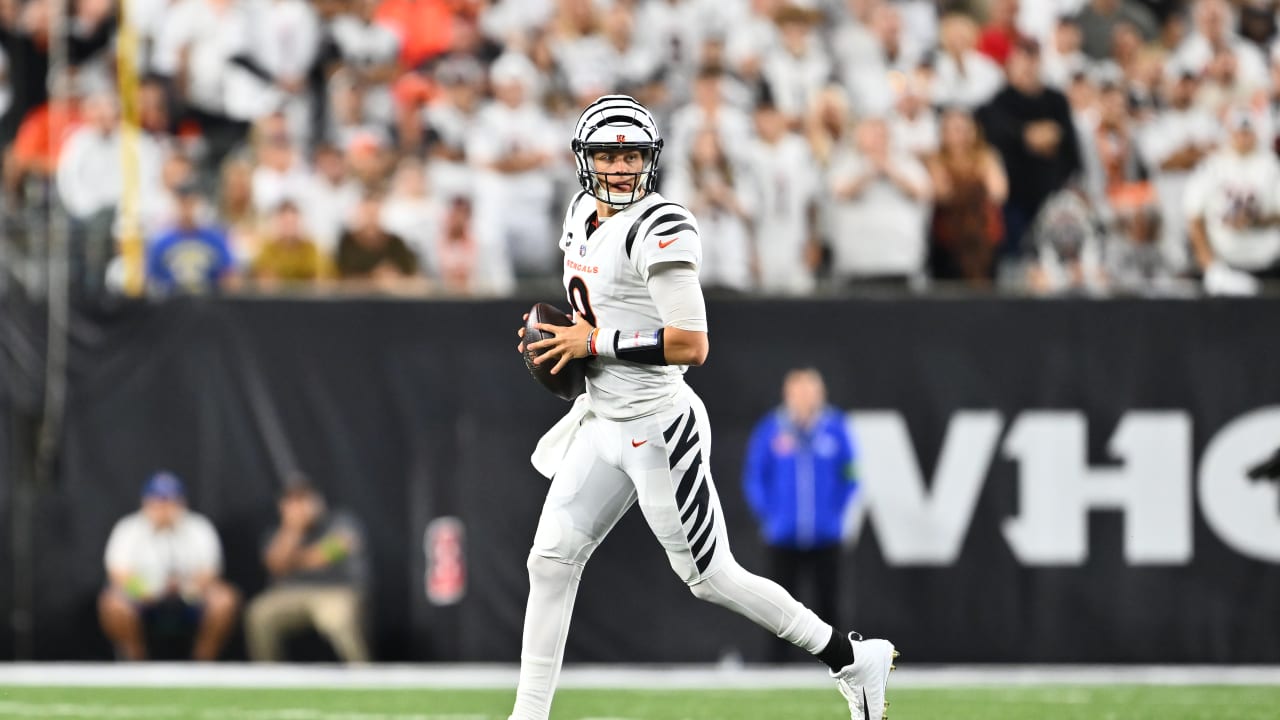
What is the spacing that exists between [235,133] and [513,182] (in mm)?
2359

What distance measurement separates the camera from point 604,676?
456 inches

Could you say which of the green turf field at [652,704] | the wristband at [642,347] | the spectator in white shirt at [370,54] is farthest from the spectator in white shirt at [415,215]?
the wristband at [642,347]

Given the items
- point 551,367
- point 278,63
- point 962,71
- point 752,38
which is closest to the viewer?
point 551,367

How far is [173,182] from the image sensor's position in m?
12.8

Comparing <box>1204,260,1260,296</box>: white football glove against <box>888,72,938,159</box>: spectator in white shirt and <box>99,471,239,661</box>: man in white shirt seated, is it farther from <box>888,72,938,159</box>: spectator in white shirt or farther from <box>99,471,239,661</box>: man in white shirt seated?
<box>99,471,239,661</box>: man in white shirt seated

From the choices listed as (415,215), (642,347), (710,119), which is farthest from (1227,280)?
(642,347)

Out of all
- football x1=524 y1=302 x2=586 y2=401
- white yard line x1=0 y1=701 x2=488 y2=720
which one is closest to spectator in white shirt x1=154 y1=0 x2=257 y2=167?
white yard line x1=0 y1=701 x2=488 y2=720

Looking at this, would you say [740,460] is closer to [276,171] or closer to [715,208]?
[715,208]

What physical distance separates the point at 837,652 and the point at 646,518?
2.79 ft

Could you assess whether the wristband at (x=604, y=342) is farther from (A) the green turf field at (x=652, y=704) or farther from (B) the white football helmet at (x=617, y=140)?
(A) the green turf field at (x=652, y=704)

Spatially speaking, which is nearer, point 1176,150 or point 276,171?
point 276,171

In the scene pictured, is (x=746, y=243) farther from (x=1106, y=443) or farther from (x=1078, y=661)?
(x=1078, y=661)

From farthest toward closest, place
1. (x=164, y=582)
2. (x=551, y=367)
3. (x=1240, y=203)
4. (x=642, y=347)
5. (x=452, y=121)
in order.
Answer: (x=452, y=121) < (x=1240, y=203) < (x=164, y=582) < (x=551, y=367) < (x=642, y=347)

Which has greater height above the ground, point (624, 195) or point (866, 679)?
point (624, 195)
